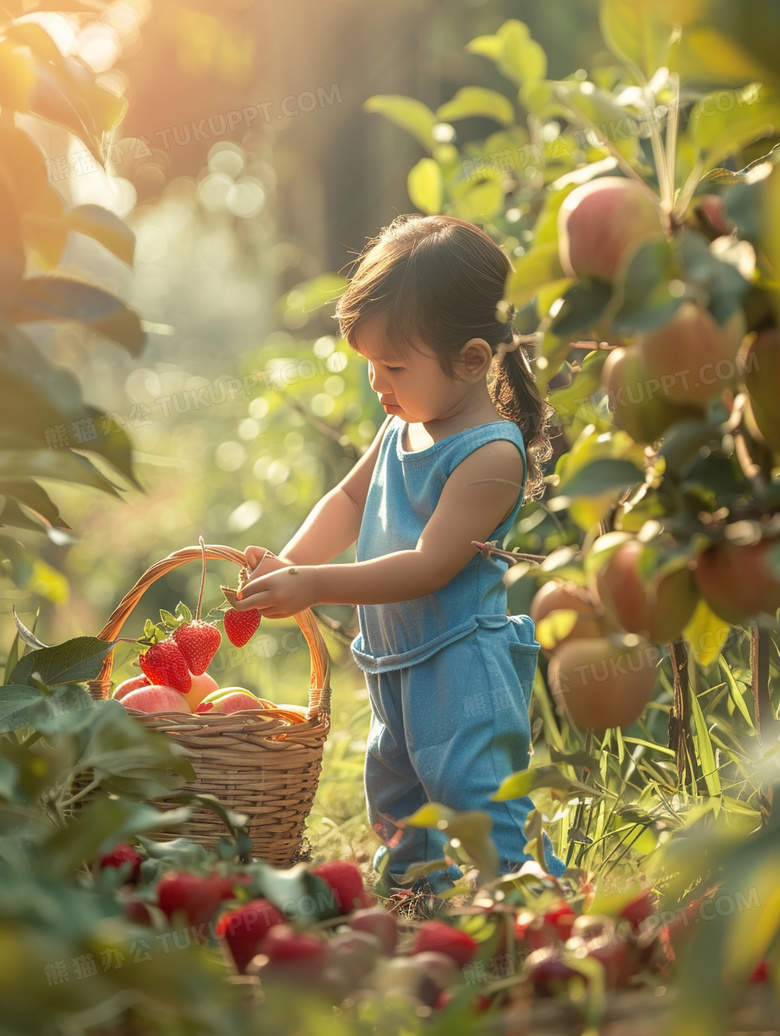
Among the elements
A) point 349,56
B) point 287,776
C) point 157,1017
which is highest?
point 349,56

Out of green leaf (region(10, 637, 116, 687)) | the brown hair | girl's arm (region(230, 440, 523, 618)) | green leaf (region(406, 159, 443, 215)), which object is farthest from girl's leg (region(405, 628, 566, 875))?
green leaf (region(406, 159, 443, 215))

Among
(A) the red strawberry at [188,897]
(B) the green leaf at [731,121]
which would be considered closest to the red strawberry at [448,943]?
(A) the red strawberry at [188,897]

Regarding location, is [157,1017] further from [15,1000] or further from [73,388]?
[73,388]

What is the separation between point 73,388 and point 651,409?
36 cm

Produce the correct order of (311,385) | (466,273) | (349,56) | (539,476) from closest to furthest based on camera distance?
(466,273), (539,476), (311,385), (349,56)

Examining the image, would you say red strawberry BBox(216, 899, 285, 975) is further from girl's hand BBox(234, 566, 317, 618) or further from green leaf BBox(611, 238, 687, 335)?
girl's hand BBox(234, 566, 317, 618)

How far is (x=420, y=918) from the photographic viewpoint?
1280mm

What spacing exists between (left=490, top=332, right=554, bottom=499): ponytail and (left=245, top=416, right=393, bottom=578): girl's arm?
0.21m

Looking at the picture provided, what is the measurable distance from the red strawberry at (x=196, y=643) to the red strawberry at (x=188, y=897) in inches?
33.7

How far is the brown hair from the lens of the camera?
1450 mm

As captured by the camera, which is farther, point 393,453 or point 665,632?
point 393,453

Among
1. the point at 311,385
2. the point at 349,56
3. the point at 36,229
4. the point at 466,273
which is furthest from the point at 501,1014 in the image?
the point at 349,56

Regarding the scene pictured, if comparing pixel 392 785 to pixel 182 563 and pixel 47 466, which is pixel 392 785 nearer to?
pixel 182 563

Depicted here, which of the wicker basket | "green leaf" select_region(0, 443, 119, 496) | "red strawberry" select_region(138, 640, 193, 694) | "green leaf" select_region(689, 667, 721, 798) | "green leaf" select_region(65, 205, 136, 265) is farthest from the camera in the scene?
"red strawberry" select_region(138, 640, 193, 694)
